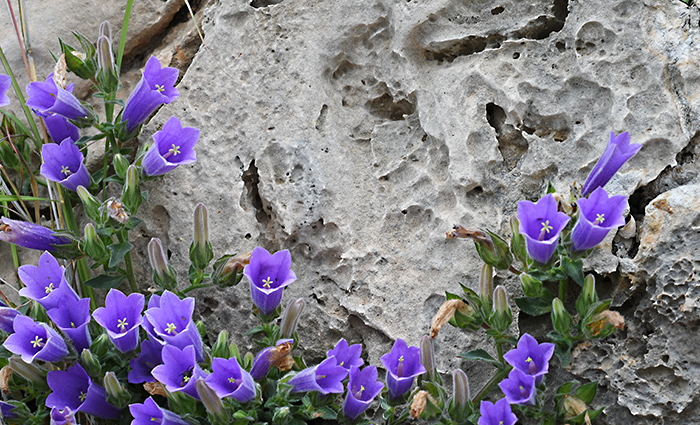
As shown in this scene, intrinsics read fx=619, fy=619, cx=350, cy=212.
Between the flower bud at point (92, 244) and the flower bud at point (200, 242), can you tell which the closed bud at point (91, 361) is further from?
the flower bud at point (200, 242)

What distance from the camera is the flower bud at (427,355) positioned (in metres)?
2.46

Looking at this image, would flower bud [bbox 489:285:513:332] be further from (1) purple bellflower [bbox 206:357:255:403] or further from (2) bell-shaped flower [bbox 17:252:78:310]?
(2) bell-shaped flower [bbox 17:252:78:310]

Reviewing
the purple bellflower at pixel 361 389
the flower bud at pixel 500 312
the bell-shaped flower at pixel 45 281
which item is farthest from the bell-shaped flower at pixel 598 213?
the bell-shaped flower at pixel 45 281

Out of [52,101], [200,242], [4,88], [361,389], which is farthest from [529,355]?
[4,88]

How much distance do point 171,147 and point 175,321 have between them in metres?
0.79

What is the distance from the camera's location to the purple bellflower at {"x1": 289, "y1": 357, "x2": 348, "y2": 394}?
7.68ft

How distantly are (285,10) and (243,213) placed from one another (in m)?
1.05

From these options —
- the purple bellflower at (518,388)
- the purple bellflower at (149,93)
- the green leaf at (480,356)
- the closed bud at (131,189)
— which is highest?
the purple bellflower at (149,93)

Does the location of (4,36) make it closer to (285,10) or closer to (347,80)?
(285,10)

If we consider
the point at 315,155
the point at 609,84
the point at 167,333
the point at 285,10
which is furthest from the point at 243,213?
the point at 609,84

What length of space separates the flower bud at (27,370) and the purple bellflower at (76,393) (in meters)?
0.11

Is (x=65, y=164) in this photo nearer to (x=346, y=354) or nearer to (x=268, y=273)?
(x=268, y=273)

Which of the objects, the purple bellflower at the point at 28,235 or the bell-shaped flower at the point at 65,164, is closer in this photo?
the purple bellflower at the point at 28,235

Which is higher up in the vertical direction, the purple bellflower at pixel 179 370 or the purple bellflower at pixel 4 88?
the purple bellflower at pixel 4 88
